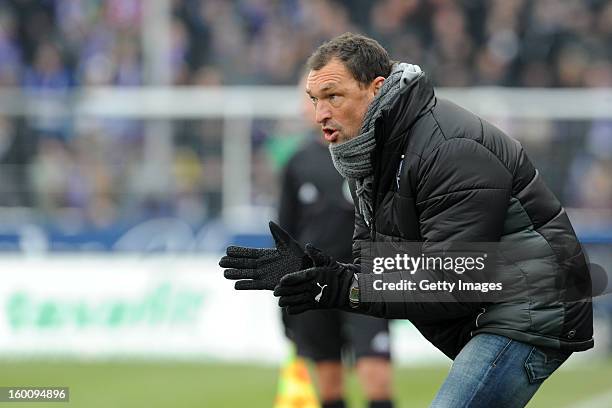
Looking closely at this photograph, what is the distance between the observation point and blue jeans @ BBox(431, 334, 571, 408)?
4.80 m

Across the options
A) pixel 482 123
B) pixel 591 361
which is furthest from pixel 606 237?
pixel 482 123

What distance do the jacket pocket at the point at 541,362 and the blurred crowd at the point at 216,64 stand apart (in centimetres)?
937

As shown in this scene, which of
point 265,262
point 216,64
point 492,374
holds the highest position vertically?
point 216,64

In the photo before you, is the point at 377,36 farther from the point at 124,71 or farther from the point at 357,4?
the point at 124,71

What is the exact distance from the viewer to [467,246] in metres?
4.70

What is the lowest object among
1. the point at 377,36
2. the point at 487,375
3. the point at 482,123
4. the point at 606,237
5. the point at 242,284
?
the point at 487,375

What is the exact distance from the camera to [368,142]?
4.88 metres

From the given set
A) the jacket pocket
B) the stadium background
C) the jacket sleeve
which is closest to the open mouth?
the jacket sleeve

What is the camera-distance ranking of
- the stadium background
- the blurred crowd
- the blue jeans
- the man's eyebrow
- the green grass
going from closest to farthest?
1. the blue jeans
2. the man's eyebrow
3. the green grass
4. the stadium background
5. the blurred crowd

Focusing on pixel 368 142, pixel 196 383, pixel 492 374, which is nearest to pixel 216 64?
pixel 196 383

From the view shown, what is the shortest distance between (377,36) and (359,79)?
11628 mm

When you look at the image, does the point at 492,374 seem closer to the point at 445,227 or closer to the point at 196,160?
the point at 445,227

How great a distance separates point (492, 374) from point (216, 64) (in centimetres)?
1256

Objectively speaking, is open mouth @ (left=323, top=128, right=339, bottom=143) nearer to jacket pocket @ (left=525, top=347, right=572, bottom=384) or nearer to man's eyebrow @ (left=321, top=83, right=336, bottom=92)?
man's eyebrow @ (left=321, top=83, right=336, bottom=92)
